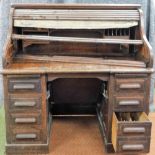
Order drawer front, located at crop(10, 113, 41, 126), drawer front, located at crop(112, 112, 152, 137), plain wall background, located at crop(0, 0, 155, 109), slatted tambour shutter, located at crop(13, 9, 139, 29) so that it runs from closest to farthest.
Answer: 1. drawer front, located at crop(112, 112, 152, 137)
2. drawer front, located at crop(10, 113, 41, 126)
3. slatted tambour shutter, located at crop(13, 9, 139, 29)
4. plain wall background, located at crop(0, 0, 155, 109)

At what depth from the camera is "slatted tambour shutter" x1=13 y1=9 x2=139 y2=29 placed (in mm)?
2234

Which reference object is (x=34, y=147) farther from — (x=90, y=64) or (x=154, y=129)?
(x=154, y=129)

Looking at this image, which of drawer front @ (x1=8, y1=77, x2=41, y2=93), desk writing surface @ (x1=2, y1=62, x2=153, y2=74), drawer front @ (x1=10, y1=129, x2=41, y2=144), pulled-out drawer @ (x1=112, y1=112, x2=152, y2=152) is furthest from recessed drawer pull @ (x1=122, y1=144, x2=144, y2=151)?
drawer front @ (x1=8, y1=77, x2=41, y2=93)

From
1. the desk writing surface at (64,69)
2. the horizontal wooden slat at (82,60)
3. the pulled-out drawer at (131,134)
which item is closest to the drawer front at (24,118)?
the desk writing surface at (64,69)

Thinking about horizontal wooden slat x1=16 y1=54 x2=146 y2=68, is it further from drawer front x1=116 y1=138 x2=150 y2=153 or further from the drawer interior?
drawer front x1=116 y1=138 x2=150 y2=153

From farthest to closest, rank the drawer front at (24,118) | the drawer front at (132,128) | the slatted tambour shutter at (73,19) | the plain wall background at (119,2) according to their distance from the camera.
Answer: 1. the plain wall background at (119,2)
2. the slatted tambour shutter at (73,19)
3. the drawer front at (24,118)
4. the drawer front at (132,128)

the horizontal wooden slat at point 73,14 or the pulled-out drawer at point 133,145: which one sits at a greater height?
the horizontal wooden slat at point 73,14

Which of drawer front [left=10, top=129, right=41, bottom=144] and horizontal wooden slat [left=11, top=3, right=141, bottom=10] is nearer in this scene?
drawer front [left=10, top=129, right=41, bottom=144]

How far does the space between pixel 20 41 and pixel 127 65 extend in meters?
0.93

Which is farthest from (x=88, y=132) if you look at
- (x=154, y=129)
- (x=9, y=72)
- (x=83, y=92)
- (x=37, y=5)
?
(x=37, y=5)

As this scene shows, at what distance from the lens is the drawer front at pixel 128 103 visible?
2.11 meters

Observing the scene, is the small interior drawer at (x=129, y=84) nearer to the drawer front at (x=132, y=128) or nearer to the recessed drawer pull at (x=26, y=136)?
the drawer front at (x=132, y=128)

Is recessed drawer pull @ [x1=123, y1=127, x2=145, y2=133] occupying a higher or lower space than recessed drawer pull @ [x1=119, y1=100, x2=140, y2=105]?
lower

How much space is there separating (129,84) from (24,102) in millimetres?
758
